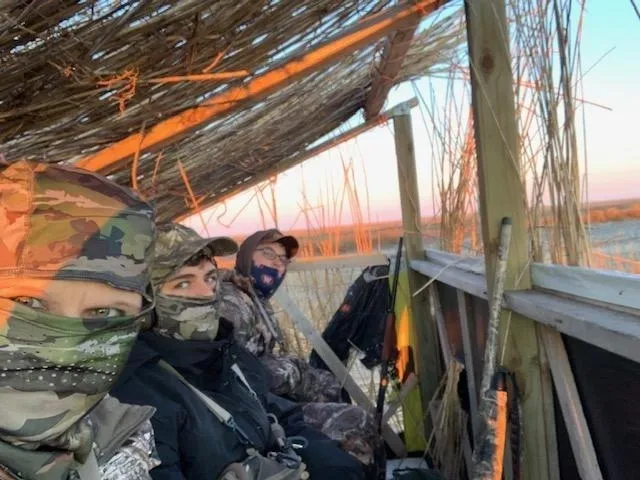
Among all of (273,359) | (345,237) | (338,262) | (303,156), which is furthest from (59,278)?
(345,237)

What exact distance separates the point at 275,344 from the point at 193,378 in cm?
171

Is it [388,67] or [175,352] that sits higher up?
[388,67]

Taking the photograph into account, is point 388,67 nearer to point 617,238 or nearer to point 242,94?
point 242,94

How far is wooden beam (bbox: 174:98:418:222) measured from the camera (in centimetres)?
487

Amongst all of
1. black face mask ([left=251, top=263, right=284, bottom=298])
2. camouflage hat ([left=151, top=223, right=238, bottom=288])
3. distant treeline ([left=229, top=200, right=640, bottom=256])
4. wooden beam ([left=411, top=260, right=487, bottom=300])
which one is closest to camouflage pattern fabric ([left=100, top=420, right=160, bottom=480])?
camouflage hat ([left=151, top=223, right=238, bottom=288])

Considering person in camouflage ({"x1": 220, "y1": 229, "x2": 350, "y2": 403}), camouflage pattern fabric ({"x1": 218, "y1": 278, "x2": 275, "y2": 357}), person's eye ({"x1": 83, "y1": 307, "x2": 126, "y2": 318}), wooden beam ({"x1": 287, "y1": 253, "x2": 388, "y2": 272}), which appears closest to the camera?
person's eye ({"x1": 83, "y1": 307, "x2": 126, "y2": 318})

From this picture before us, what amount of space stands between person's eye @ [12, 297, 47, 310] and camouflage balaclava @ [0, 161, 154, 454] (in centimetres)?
1

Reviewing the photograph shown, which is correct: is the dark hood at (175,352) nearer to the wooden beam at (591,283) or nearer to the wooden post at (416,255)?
the wooden beam at (591,283)

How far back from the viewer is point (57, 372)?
1344 millimetres

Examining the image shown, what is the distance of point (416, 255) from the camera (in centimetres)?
465

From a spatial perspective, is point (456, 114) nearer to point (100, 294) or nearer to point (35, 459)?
point (100, 294)

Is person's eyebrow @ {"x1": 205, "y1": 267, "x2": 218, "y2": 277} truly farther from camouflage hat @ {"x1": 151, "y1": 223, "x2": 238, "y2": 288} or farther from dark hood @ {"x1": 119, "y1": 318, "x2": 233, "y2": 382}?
dark hood @ {"x1": 119, "y1": 318, "x2": 233, "y2": 382}

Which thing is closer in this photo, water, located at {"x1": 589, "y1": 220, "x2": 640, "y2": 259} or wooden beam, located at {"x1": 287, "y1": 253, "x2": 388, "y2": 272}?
water, located at {"x1": 589, "y1": 220, "x2": 640, "y2": 259}

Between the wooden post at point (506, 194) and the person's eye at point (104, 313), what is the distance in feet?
4.05
